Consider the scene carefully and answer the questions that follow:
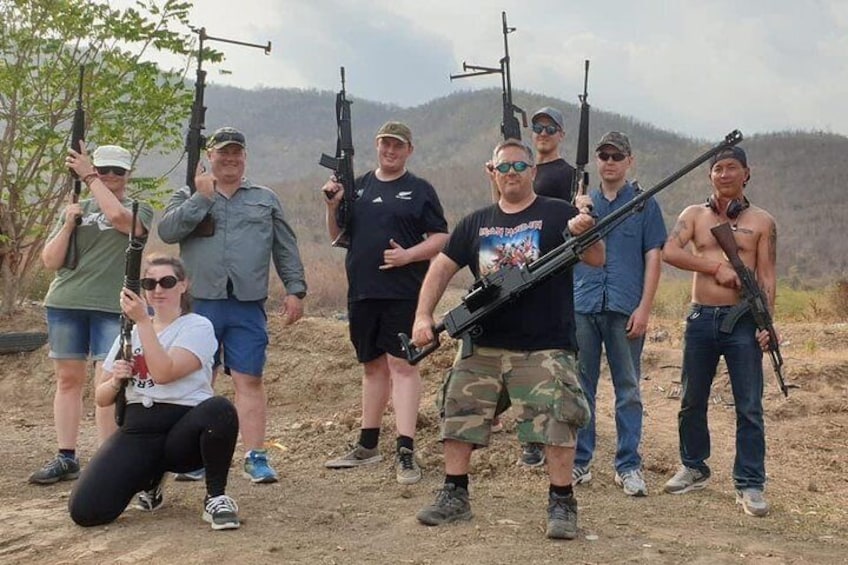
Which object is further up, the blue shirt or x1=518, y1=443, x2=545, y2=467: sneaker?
the blue shirt

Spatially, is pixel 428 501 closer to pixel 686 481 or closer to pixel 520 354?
pixel 520 354

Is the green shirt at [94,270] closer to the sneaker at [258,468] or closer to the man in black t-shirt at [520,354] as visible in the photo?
the sneaker at [258,468]

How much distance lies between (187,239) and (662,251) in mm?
2890

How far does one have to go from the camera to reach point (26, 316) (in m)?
11.1

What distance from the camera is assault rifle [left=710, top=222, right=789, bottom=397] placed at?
→ 530cm

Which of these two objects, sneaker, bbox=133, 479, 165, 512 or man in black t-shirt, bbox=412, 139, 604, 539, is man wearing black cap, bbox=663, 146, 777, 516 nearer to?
man in black t-shirt, bbox=412, 139, 604, 539

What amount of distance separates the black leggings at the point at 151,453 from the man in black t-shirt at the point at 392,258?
1.38m

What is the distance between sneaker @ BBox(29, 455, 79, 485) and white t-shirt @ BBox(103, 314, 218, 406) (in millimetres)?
1309

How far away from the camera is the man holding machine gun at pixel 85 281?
561 cm

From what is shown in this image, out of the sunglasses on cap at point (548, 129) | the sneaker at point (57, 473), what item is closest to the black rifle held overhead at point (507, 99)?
the sunglasses on cap at point (548, 129)

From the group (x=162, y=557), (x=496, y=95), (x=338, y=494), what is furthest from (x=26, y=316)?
(x=496, y=95)

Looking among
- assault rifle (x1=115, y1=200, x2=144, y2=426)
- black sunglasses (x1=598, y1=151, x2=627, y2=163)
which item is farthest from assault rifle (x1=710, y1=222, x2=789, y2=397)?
assault rifle (x1=115, y1=200, x2=144, y2=426)

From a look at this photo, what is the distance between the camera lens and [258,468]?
5.73 meters

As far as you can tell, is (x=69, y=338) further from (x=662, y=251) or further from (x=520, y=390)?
(x=662, y=251)
